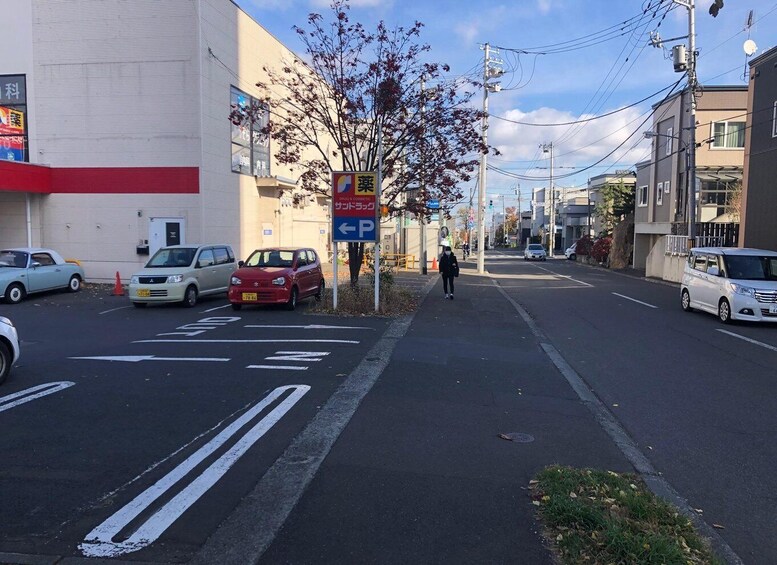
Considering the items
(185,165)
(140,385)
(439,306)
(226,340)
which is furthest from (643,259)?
(140,385)

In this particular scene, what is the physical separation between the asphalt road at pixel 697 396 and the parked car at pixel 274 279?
20.2 feet

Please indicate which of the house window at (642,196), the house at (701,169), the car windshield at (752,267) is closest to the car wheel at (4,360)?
the car windshield at (752,267)

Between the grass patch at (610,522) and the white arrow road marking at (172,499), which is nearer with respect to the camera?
the grass patch at (610,522)

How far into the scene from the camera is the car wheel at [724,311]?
47.6ft

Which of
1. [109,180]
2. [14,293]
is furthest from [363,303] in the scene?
[109,180]

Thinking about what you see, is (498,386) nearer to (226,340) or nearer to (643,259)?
(226,340)

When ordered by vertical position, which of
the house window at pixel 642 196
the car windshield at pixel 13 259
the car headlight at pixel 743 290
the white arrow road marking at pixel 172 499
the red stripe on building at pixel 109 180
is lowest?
the white arrow road marking at pixel 172 499

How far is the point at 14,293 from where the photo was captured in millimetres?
17000

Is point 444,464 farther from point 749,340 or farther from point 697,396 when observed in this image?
point 749,340

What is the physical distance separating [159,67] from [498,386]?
18510 mm

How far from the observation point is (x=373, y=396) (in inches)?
288

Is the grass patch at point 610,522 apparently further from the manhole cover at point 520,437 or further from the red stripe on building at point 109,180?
the red stripe on building at point 109,180

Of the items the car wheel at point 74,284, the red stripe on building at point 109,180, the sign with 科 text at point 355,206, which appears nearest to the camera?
the sign with 科 text at point 355,206

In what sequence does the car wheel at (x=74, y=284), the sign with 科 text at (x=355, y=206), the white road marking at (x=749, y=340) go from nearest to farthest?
the white road marking at (x=749, y=340) < the sign with 科 text at (x=355, y=206) < the car wheel at (x=74, y=284)
